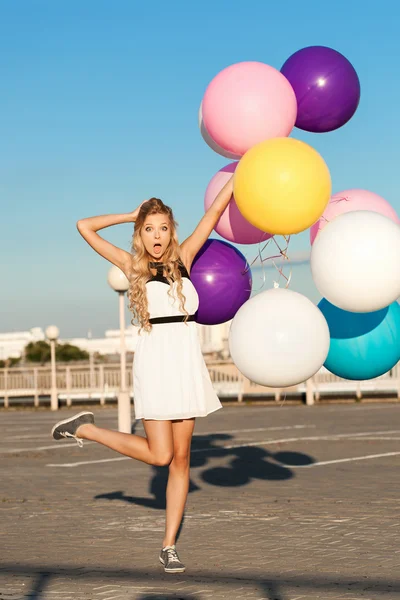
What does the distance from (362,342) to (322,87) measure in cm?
182

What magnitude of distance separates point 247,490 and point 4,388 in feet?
81.8

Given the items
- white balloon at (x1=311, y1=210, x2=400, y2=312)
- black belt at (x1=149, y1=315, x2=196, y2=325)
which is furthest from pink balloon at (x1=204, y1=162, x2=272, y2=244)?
black belt at (x1=149, y1=315, x2=196, y2=325)

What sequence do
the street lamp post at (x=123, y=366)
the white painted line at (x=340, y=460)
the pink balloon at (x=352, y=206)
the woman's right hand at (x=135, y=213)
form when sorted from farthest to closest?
the street lamp post at (x=123, y=366) < the white painted line at (x=340, y=460) < the pink balloon at (x=352, y=206) < the woman's right hand at (x=135, y=213)

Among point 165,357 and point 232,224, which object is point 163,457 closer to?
point 165,357

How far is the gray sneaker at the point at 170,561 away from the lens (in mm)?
6398

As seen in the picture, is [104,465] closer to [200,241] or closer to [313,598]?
[200,241]

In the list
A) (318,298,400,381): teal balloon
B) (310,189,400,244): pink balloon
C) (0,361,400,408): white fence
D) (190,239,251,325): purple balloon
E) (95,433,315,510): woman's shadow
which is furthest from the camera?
(0,361,400,408): white fence

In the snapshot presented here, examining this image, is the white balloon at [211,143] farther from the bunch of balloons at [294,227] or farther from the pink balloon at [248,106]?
the pink balloon at [248,106]

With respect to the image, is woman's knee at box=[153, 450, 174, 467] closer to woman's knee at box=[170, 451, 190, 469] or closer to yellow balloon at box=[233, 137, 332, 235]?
woman's knee at box=[170, 451, 190, 469]

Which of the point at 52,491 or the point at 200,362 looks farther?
the point at 52,491

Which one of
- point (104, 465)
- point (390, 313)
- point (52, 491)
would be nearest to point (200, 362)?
point (390, 313)

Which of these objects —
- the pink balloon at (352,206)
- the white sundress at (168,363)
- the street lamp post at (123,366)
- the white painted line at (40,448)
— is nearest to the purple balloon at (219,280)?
the pink balloon at (352,206)

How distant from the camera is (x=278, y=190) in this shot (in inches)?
242

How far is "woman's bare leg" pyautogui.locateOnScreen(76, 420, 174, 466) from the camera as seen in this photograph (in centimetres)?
645
